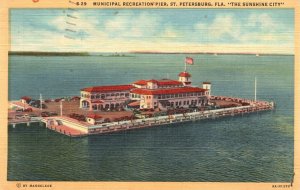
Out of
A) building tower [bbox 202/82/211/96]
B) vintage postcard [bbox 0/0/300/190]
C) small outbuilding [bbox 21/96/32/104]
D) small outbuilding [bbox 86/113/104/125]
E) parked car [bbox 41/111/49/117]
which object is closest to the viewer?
vintage postcard [bbox 0/0/300/190]

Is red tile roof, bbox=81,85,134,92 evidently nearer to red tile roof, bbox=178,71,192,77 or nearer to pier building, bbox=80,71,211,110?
pier building, bbox=80,71,211,110

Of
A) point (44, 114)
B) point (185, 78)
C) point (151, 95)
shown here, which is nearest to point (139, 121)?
point (151, 95)

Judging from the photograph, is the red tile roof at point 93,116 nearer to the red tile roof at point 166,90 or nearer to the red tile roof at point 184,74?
the red tile roof at point 166,90

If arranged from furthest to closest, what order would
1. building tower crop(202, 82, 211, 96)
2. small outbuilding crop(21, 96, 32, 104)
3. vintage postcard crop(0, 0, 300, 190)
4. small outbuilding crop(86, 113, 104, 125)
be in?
building tower crop(202, 82, 211, 96)
small outbuilding crop(86, 113, 104, 125)
small outbuilding crop(21, 96, 32, 104)
vintage postcard crop(0, 0, 300, 190)

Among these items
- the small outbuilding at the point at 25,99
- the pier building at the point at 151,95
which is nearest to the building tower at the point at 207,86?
the pier building at the point at 151,95

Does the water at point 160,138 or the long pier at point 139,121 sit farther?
the long pier at point 139,121

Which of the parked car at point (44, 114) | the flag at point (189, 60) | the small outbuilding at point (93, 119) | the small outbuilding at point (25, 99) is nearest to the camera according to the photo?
the small outbuilding at point (25, 99)

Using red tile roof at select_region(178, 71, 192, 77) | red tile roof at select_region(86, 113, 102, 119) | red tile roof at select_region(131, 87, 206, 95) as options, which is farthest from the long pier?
red tile roof at select_region(178, 71, 192, 77)
